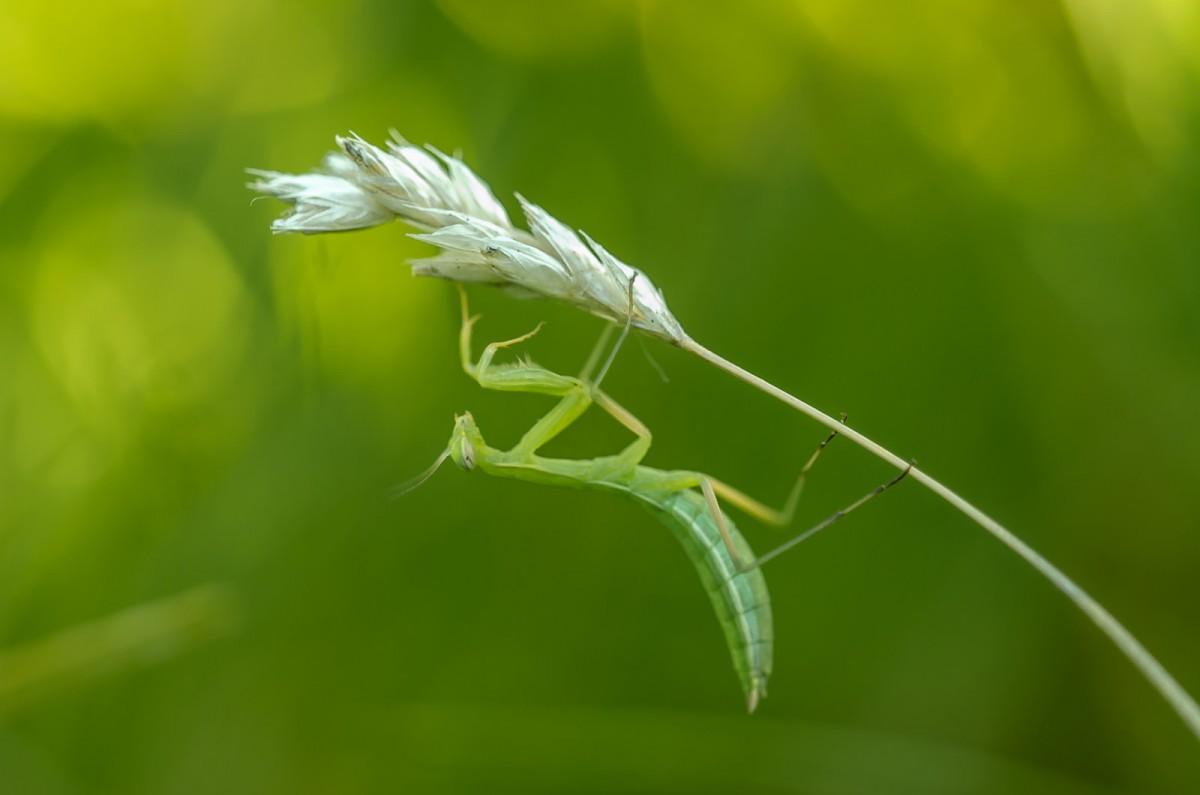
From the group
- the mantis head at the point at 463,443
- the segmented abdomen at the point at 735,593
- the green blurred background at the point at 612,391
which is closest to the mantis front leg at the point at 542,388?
the mantis head at the point at 463,443

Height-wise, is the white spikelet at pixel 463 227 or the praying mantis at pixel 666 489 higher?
the white spikelet at pixel 463 227

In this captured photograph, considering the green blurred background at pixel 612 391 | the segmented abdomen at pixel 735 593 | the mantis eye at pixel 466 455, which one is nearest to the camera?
the segmented abdomen at pixel 735 593

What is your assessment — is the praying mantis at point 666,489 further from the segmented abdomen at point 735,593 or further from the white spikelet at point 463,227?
the white spikelet at point 463,227

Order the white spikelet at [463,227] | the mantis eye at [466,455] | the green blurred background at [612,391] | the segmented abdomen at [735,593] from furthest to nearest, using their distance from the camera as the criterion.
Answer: the green blurred background at [612,391] < the mantis eye at [466,455] < the segmented abdomen at [735,593] < the white spikelet at [463,227]

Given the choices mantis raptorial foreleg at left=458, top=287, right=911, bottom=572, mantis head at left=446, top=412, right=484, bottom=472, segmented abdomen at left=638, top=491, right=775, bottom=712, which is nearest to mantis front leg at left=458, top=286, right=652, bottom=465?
mantis raptorial foreleg at left=458, top=287, right=911, bottom=572

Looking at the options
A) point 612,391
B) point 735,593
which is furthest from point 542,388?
point 612,391

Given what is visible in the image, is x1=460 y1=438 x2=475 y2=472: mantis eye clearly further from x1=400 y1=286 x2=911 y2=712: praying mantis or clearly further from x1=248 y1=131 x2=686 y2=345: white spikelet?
x1=248 y1=131 x2=686 y2=345: white spikelet
